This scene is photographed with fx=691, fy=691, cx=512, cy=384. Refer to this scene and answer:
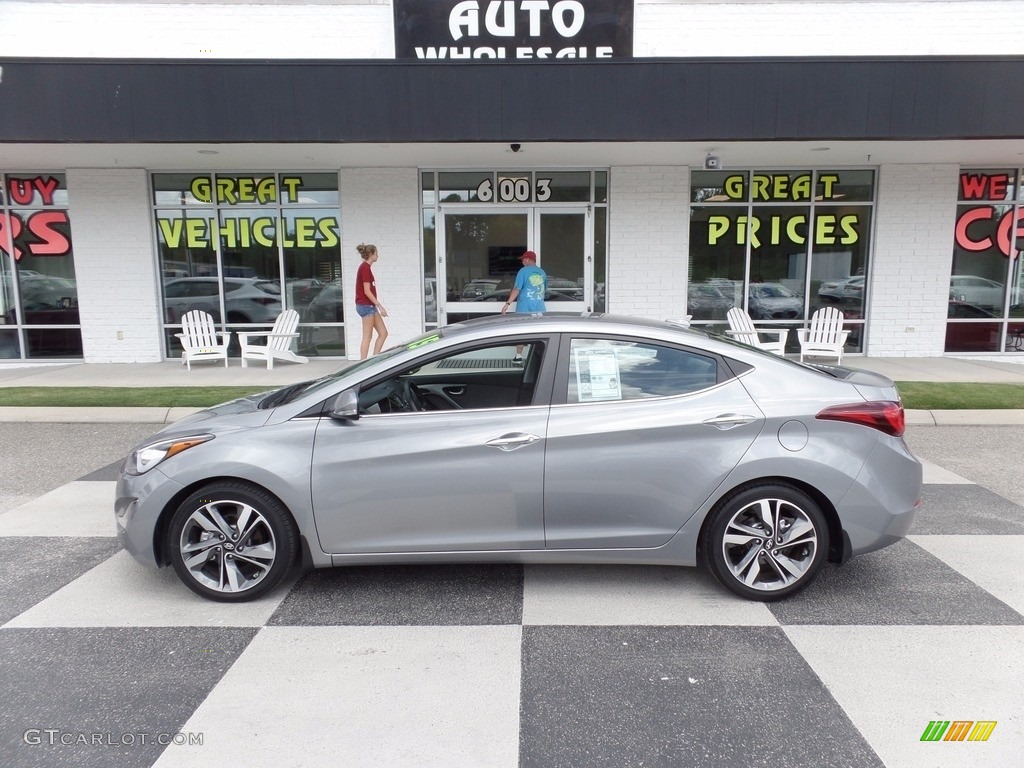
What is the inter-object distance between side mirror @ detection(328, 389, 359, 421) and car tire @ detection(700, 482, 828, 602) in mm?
1993

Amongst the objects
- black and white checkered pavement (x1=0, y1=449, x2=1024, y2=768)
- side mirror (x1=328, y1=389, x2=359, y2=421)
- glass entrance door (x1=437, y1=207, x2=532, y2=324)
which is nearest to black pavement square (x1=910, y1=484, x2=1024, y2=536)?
black and white checkered pavement (x1=0, y1=449, x2=1024, y2=768)

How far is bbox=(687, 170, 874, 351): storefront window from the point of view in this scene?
12.5 metres

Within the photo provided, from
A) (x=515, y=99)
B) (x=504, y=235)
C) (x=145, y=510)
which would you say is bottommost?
(x=145, y=510)

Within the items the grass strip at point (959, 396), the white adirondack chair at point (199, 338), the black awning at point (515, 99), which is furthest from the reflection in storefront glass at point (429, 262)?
the grass strip at point (959, 396)

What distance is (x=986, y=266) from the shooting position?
41.7 ft

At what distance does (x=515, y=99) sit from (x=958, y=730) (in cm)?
870

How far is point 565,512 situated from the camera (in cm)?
368

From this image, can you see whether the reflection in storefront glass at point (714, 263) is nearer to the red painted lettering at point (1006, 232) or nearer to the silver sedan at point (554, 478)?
the red painted lettering at point (1006, 232)

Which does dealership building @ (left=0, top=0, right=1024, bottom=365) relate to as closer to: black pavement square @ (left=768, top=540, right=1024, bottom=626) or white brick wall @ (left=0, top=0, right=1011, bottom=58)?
white brick wall @ (left=0, top=0, right=1011, bottom=58)

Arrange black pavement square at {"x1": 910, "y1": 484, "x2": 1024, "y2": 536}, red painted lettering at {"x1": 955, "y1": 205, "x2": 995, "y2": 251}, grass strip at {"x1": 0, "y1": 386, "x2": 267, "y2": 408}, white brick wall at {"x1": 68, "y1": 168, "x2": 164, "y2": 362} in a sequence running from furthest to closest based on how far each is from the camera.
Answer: red painted lettering at {"x1": 955, "y1": 205, "x2": 995, "y2": 251}
white brick wall at {"x1": 68, "y1": 168, "x2": 164, "y2": 362}
grass strip at {"x1": 0, "y1": 386, "x2": 267, "y2": 408}
black pavement square at {"x1": 910, "y1": 484, "x2": 1024, "y2": 536}

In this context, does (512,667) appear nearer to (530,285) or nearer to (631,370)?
(631,370)

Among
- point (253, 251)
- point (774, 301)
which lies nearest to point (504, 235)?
point (253, 251)

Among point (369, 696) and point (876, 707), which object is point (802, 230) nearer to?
point (876, 707)

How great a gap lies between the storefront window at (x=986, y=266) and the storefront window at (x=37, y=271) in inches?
637
